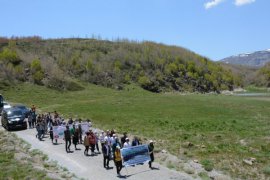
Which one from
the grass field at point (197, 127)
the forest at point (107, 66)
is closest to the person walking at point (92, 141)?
the grass field at point (197, 127)

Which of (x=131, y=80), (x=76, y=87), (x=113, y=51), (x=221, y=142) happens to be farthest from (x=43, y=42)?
(x=221, y=142)

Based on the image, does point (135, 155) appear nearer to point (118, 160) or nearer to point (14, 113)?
point (118, 160)

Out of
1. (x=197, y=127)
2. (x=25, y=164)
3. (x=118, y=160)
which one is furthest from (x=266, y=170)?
(x=197, y=127)

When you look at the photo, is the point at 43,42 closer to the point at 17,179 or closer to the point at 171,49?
the point at 171,49

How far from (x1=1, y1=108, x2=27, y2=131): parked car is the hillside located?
42.6 m

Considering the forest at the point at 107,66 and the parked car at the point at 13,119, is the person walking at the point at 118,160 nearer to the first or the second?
the parked car at the point at 13,119

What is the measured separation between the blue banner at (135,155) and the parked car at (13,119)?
67.8 feet

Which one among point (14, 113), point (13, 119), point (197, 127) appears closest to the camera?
point (13, 119)

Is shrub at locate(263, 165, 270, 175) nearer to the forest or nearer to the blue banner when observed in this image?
the blue banner

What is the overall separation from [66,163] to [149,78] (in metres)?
99.9

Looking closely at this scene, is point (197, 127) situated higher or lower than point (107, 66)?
lower

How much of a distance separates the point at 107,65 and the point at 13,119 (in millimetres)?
83660

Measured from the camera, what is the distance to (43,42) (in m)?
130

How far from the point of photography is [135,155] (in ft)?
Answer: 78.1
